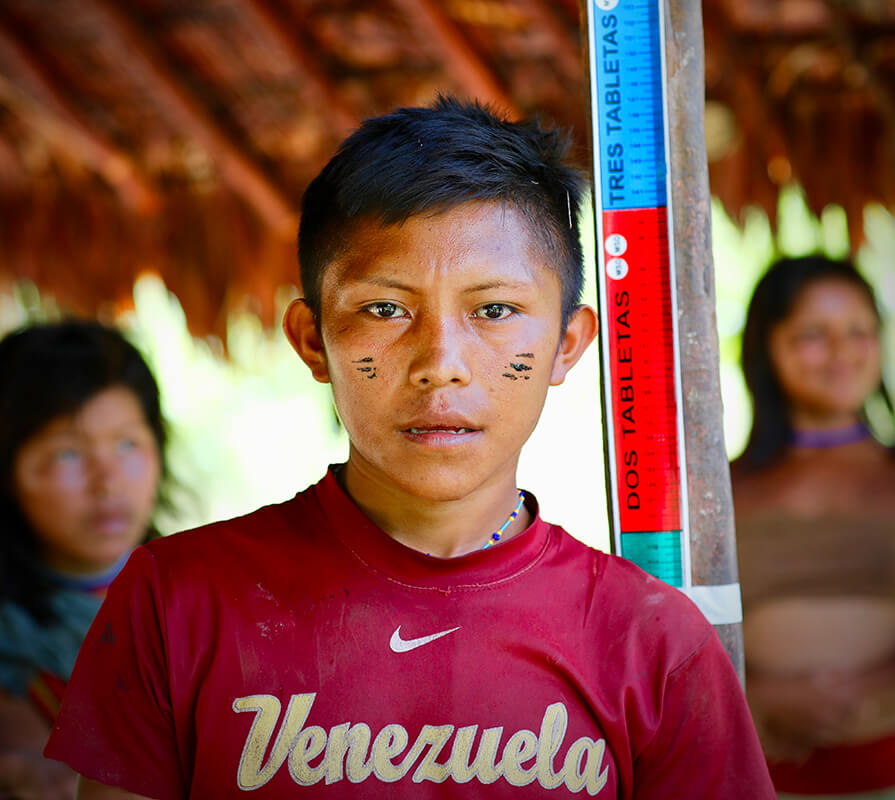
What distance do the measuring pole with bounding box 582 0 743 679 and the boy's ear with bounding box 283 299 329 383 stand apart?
1.17ft

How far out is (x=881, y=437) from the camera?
117 inches

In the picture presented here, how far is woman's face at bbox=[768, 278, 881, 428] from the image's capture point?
2.87 meters

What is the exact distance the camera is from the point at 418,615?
1.17 meters

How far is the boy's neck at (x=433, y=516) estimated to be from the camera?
4.07 feet

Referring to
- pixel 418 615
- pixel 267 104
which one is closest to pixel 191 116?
pixel 267 104

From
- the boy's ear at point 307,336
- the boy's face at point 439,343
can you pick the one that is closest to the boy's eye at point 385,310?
the boy's face at point 439,343

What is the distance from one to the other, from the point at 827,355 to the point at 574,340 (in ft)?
5.89

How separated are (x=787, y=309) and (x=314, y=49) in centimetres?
181

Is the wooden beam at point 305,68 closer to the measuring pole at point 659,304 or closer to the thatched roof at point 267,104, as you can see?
the thatched roof at point 267,104

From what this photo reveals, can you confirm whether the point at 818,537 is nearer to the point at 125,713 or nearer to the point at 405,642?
the point at 405,642

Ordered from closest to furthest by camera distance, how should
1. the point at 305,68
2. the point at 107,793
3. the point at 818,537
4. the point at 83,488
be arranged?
1. the point at 107,793
2. the point at 83,488
3. the point at 818,537
4. the point at 305,68

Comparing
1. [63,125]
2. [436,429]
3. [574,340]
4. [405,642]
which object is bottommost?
[405,642]

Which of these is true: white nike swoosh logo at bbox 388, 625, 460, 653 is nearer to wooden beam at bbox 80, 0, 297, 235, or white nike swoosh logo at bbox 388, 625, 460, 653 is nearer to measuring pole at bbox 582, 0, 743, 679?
measuring pole at bbox 582, 0, 743, 679

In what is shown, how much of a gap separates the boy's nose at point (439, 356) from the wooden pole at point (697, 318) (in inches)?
12.7
